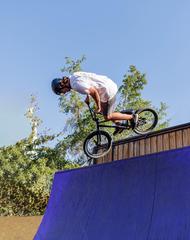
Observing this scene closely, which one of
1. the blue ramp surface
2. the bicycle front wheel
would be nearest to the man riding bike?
Result: the bicycle front wheel

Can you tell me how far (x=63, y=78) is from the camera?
20.0 ft

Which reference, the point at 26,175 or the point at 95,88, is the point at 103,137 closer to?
the point at 95,88

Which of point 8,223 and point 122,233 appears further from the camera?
point 8,223

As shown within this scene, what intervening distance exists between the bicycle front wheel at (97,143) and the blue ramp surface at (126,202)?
0.76 m

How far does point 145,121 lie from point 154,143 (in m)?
3.47

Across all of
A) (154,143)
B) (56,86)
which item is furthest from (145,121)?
(154,143)

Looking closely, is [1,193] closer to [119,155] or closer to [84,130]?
[84,130]

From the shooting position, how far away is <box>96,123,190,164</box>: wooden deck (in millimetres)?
9684

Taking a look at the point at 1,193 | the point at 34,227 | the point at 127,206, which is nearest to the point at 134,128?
the point at 127,206

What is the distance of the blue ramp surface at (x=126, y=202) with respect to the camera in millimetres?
6219

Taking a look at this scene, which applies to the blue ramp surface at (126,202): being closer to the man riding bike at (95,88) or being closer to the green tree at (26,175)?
the man riding bike at (95,88)

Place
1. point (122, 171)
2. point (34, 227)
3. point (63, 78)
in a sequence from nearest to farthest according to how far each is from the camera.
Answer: point (63, 78)
point (122, 171)
point (34, 227)

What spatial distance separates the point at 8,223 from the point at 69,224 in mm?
7053

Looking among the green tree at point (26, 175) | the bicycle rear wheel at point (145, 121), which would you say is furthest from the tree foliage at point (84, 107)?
the bicycle rear wheel at point (145, 121)
